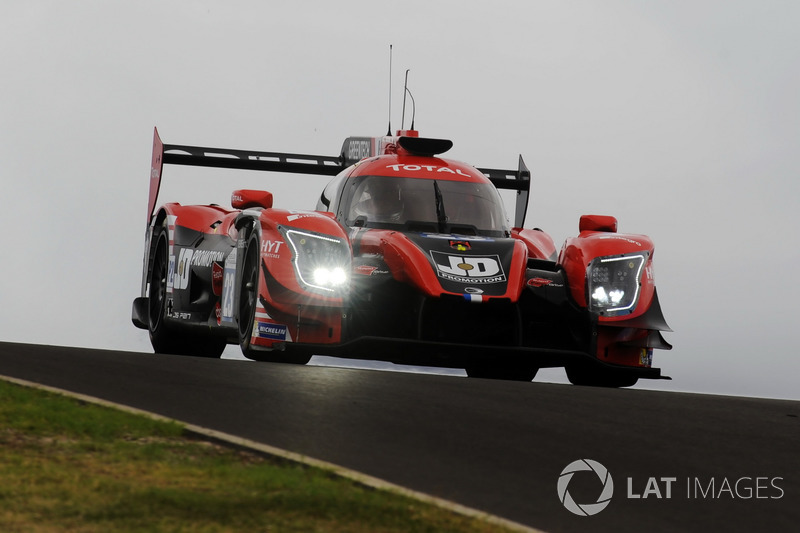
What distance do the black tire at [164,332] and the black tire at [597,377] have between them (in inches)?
153

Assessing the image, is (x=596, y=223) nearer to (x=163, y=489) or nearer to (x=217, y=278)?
(x=217, y=278)

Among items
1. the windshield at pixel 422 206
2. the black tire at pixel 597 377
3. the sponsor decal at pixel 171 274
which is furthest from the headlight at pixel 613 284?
the sponsor decal at pixel 171 274

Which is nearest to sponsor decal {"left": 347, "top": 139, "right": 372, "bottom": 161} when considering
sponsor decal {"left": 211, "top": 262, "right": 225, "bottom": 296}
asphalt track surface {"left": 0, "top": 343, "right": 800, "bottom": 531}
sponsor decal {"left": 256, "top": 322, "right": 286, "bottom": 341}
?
sponsor decal {"left": 211, "top": 262, "right": 225, "bottom": 296}

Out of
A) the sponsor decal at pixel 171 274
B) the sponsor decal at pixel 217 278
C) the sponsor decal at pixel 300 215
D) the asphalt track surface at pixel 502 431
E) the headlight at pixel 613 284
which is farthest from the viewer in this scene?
the sponsor decal at pixel 171 274

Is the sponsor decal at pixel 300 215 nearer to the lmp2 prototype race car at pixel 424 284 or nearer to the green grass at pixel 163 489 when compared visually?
the lmp2 prototype race car at pixel 424 284

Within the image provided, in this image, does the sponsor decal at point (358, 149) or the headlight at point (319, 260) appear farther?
the sponsor decal at point (358, 149)

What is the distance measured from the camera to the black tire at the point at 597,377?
36.0ft

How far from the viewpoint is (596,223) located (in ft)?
39.0

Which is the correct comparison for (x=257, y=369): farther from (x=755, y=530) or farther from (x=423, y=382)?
(x=755, y=530)

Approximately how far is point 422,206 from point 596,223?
5.84ft

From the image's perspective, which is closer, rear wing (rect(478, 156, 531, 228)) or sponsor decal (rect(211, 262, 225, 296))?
sponsor decal (rect(211, 262, 225, 296))

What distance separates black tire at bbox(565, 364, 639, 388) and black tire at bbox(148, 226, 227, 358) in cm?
389

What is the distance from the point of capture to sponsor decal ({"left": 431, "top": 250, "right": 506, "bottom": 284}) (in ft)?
32.8

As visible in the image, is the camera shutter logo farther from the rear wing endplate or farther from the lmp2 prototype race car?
the rear wing endplate
